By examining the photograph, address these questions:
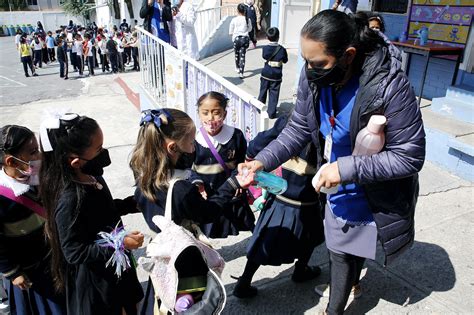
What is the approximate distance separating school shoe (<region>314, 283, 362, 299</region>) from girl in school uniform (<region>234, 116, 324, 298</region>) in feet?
1.12

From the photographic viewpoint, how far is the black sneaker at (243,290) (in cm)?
273

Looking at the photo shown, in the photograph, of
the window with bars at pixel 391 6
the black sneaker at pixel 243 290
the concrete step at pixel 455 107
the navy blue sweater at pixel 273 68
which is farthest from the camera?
the navy blue sweater at pixel 273 68

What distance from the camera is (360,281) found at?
291 cm

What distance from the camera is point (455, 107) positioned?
17.5ft

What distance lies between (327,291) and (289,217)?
66cm

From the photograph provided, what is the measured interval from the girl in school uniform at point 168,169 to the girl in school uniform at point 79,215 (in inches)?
7.6

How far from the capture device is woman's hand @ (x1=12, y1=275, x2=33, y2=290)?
6.57 ft

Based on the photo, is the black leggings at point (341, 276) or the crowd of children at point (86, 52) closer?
the black leggings at point (341, 276)

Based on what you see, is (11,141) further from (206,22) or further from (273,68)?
(206,22)

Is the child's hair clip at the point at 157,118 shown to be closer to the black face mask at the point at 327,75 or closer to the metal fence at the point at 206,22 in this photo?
the black face mask at the point at 327,75

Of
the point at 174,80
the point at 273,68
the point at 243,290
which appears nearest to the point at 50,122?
the point at 243,290

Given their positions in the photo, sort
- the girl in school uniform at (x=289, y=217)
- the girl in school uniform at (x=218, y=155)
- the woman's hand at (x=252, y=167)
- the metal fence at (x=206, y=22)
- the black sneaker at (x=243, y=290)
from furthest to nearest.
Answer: the metal fence at (x=206, y=22), the girl in school uniform at (x=218, y=155), the black sneaker at (x=243, y=290), the girl in school uniform at (x=289, y=217), the woman's hand at (x=252, y=167)

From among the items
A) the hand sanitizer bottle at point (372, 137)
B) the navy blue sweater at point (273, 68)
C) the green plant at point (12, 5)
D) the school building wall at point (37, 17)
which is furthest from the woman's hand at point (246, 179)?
the green plant at point (12, 5)

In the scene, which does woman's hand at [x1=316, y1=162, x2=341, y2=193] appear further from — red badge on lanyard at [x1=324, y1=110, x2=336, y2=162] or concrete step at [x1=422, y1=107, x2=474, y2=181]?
concrete step at [x1=422, y1=107, x2=474, y2=181]
